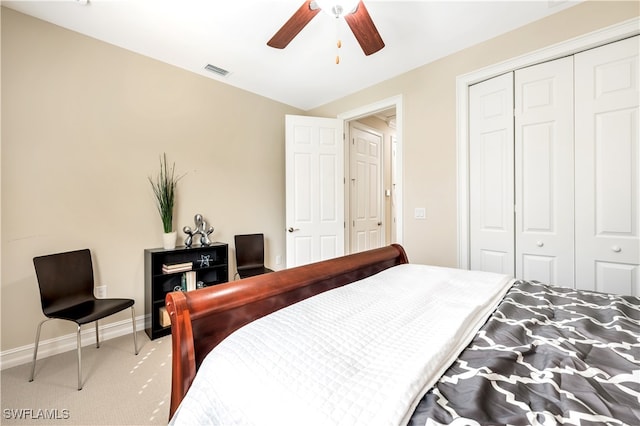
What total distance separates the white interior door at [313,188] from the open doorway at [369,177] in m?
0.20

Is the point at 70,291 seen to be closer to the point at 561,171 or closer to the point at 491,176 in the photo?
the point at 491,176

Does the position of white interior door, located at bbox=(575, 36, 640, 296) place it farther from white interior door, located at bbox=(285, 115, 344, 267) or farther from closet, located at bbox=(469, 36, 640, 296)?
white interior door, located at bbox=(285, 115, 344, 267)

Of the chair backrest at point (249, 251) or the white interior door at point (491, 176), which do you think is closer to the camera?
the white interior door at point (491, 176)

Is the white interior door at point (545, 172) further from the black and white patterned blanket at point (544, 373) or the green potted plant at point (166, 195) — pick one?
the green potted plant at point (166, 195)

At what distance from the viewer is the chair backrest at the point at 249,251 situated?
3.13 meters

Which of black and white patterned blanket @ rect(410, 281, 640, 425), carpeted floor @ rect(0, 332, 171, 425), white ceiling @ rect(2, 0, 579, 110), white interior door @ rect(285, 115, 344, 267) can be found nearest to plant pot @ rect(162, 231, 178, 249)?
carpeted floor @ rect(0, 332, 171, 425)

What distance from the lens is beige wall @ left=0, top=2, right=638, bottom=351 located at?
6.50 ft

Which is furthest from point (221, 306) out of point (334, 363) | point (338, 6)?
point (338, 6)

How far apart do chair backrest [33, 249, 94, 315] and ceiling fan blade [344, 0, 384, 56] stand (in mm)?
2652

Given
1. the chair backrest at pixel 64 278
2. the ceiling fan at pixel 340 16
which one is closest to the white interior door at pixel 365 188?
the ceiling fan at pixel 340 16

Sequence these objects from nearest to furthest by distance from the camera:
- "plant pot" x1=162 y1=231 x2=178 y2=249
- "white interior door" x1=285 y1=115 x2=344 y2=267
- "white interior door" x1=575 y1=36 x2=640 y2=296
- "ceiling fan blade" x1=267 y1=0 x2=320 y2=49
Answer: "ceiling fan blade" x1=267 y1=0 x2=320 y2=49 < "white interior door" x1=575 y1=36 x2=640 y2=296 < "plant pot" x1=162 y1=231 x2=178 y2=249 < "white interior door" x1=285 y1=115 x2=344 y2=267

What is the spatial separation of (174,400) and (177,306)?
1.08ft

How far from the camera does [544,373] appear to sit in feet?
2.29

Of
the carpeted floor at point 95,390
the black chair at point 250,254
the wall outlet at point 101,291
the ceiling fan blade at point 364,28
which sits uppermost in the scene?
the ceiling fan blade at point 364,28
